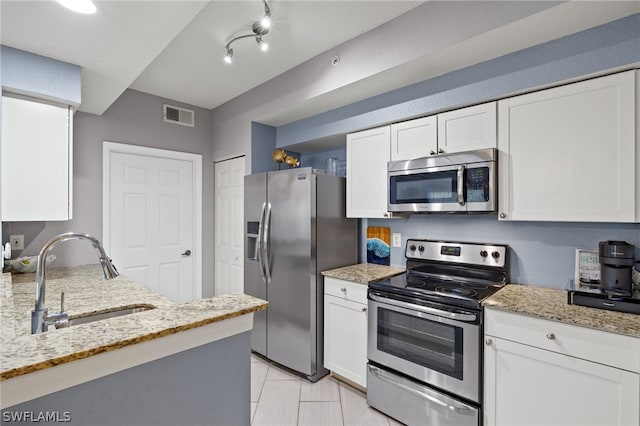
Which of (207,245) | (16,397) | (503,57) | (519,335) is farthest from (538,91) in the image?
(207,245)

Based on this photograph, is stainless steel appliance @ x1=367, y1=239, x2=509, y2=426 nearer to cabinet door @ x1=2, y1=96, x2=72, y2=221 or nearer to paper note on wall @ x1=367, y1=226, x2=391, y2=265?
paper note on wall @ x1=367, y1=226, x2=391, y2=265

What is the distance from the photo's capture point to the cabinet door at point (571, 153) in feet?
5.20

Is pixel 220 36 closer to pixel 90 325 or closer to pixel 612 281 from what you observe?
pixel 90 325

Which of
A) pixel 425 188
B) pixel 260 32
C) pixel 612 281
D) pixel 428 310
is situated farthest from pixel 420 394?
pixel 260 32

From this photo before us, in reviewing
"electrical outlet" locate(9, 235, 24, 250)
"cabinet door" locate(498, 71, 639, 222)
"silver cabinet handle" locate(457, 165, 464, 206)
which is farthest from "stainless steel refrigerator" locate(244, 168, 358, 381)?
"electrical outlet" locate(9, 235, 24, 250)

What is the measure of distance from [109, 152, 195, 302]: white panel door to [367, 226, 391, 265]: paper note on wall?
2.15m

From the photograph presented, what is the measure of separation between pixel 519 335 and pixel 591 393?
1.12 ft

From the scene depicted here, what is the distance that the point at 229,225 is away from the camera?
3.69 meters

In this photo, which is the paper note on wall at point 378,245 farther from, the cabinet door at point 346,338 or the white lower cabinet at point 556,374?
the white lower cabinet at point 556,374

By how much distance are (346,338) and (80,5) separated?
259cm

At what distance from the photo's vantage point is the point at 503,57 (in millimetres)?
1925

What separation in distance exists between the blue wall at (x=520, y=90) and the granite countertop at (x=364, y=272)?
0.17 meters

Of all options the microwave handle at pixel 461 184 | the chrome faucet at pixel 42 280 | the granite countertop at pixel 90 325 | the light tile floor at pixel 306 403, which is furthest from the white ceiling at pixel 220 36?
the light tile floor at pixel 306 403

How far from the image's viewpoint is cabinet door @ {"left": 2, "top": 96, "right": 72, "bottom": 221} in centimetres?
202
